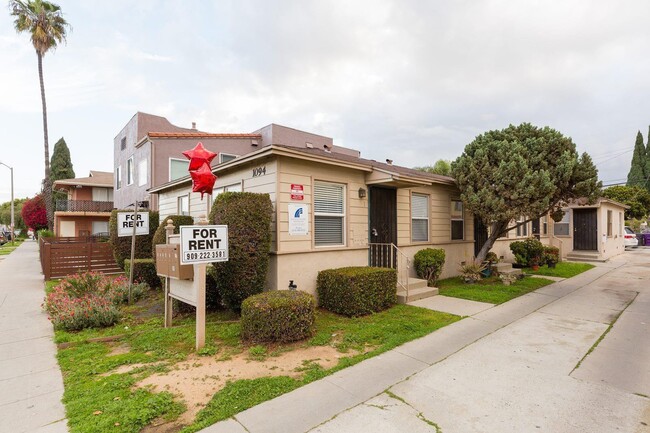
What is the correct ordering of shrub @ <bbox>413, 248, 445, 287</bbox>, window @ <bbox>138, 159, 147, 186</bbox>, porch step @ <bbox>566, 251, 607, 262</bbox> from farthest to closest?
porch step @ <bbox>566, 251, 607, 262</bbox> < window @ <bbox>138, 159, 147, 186</bbox> < shrub @ <bbox>413, 248, 445, 287</bbox>

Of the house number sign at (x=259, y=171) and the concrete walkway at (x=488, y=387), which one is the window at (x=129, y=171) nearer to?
the house number sign at (x=259, y=171)

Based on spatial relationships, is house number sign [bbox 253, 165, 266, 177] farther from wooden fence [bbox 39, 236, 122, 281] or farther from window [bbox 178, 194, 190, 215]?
wooden fence [bbox 39, 236, 122, 281]

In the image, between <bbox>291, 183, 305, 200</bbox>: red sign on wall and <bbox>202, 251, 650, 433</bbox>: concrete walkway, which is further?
<bbox>291, 183, 305, 200</bbox>: red sign on wall

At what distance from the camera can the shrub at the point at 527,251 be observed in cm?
1243

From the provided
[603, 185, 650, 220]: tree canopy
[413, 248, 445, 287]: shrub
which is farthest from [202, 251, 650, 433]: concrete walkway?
[603, 185, 650, 220]: tree canopy

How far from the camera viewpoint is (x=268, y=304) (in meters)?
4.57

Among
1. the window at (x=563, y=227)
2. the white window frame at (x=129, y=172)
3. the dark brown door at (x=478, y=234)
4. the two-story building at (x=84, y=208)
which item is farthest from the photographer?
the two-story building at (x=84, y=208)

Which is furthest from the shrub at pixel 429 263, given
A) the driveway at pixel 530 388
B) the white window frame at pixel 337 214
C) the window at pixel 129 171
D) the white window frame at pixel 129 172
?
the window at pixel 129 171

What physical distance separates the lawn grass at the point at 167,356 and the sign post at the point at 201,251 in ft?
1.58

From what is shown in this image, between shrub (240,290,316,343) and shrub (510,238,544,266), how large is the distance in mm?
11164

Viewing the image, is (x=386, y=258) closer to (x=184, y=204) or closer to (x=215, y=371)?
(x=215, y=371)

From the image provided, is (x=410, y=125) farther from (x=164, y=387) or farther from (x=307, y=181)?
(x=164, y=387)

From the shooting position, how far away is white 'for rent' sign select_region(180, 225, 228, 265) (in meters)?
4.41

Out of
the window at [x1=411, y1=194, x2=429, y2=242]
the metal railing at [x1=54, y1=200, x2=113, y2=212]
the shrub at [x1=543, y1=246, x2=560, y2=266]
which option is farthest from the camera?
the metal railing at [x1=54, y1=200, x2=113, y2=212]
